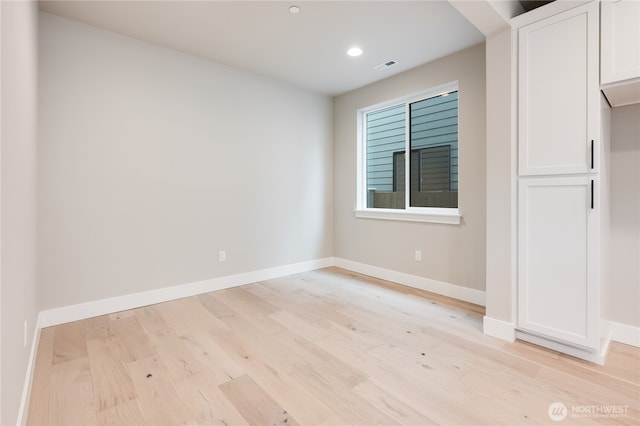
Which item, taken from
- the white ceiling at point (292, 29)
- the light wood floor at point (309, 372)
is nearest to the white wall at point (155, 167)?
the white ceiling at point (292, 29)

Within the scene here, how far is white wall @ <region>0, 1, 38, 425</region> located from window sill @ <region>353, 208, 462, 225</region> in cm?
329

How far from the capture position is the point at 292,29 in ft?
9.06

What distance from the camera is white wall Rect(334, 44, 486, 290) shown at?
3.07m

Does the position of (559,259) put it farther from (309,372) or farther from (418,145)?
(418,145)

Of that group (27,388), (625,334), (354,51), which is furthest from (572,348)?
(27,388)

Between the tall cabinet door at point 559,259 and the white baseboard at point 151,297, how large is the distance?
8.80 feet

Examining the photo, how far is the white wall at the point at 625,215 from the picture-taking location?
2.20m

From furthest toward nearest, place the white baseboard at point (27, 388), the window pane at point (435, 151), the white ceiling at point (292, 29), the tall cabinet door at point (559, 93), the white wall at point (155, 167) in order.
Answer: the window pane at point (435, 151) < the white wall at point (155, 167) < the white ceiling at point (292, 29) < the tall cabinet door at point (559, 93) < the white baseboard at point (27, 388)

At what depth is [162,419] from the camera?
4.90 ft

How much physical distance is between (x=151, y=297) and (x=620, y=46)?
4.02 metres

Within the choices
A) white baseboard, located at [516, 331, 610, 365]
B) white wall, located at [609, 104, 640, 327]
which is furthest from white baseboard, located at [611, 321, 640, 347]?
white baseboard, located at [516, 331, 610, 365]

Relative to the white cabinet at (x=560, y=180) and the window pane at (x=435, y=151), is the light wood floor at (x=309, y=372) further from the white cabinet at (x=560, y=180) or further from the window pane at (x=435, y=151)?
the window pane at (x=435, y=151)

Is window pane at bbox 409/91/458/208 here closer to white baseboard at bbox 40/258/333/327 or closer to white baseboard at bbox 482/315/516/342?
white baseboard at bbox 482/315/516/342

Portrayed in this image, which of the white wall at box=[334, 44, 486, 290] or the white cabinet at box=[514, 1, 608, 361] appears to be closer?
the white cabinet at box=[514, 1, 608, 361]
